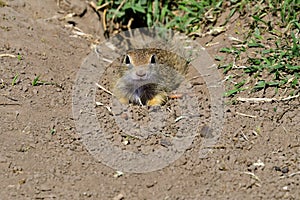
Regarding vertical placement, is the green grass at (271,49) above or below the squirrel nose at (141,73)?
above

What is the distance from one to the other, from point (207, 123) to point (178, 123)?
0.76 ft

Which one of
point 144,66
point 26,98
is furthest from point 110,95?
point 26,98

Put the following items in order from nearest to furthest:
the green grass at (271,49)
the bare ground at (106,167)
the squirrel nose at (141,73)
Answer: the bare ground at (106,167) < the green grass at (271,49) < the squirrel nose at (141,73)

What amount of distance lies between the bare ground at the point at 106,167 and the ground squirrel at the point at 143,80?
0.50 metres

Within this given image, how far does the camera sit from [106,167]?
391 cm

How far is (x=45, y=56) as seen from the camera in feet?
16.8

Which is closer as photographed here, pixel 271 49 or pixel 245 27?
pixel 271 49

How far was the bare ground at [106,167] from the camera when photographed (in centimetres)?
366

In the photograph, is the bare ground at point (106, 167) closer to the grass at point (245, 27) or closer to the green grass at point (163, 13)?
the grass at point (245, 27)

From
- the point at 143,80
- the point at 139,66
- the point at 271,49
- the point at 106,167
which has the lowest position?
the point at 106,167

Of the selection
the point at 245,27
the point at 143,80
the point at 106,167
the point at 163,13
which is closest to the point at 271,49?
the point at 245,27

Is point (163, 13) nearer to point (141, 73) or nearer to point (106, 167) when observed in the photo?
point (141, 73)

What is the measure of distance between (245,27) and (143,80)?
118 cm

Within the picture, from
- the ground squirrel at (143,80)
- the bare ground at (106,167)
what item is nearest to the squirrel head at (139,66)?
the ground squirrel at (143,80)
